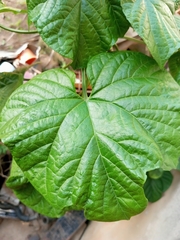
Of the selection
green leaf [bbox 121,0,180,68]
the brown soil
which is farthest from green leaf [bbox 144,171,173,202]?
the brown soil

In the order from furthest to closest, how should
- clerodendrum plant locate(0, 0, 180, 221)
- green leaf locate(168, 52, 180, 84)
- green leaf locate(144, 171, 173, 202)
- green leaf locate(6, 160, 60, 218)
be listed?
1. green leaf locate(144, 171, 173, 202)
2. green leaf locate(6, 160, 60, 218)
3. green leaf locate(168, 52, 180, 84)
4. clerodendrum plant locate(0, 0, 180, 221)

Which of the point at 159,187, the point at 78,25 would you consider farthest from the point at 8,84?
Result: the point at 159,187

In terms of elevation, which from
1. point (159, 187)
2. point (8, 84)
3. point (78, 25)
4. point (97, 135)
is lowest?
point (159, 187)

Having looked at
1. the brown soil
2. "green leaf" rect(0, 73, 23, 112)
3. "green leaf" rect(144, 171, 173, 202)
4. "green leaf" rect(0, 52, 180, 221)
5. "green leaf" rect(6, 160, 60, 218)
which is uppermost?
the brown soil

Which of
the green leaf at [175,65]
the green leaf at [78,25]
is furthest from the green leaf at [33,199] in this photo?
the green leaf at [175,65]

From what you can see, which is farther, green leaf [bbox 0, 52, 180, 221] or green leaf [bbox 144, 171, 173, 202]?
green leaf [bbox 144, 171, 173, 202]

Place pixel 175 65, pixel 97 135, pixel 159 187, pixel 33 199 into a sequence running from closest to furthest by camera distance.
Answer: pixel 97 135 < pixel 175 65 < pixel 33 199 < pixel 159 187

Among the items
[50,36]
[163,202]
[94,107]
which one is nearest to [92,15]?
[50,36]

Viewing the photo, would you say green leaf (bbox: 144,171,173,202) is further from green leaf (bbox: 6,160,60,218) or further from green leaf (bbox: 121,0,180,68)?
green leaf (bbox: 121,0,180,68)

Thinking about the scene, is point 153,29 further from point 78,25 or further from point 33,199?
point 33,199

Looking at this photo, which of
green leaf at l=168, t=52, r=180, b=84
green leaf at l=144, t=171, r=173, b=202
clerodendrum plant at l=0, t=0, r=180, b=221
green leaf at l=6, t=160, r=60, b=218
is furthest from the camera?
green leaf at l=144, t=171, r=173, b=202
